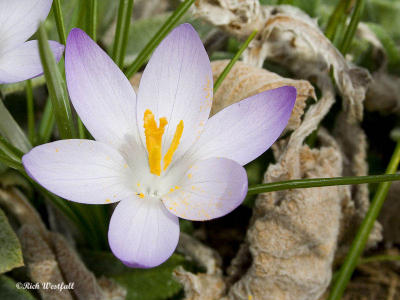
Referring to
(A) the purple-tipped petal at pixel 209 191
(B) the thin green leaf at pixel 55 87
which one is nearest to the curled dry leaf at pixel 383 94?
(A) the purple-tipped petal at pixel 209 191

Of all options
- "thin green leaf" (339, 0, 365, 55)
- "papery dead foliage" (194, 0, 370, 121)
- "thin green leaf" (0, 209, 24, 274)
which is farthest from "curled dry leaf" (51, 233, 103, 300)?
"thin green leaf" (339, 0, 365, 55)

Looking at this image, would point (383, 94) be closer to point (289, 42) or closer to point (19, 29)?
point (289, 42)

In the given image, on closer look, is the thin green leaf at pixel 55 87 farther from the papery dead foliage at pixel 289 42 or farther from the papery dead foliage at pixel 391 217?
the papery dead foliage at pixel 391 217

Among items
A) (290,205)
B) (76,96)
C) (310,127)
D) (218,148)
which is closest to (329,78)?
(310,127)

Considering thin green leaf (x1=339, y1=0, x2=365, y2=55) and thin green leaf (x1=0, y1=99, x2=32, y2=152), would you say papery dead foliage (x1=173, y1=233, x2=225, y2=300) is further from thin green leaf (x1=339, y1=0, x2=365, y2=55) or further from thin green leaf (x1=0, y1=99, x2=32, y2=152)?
thin green leaf (x1=339, y1=0, x2=365, y2=55)

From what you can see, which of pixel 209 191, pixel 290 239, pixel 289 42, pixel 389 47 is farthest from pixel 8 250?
pixel 389 47

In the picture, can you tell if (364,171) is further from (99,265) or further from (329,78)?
(99,265)
